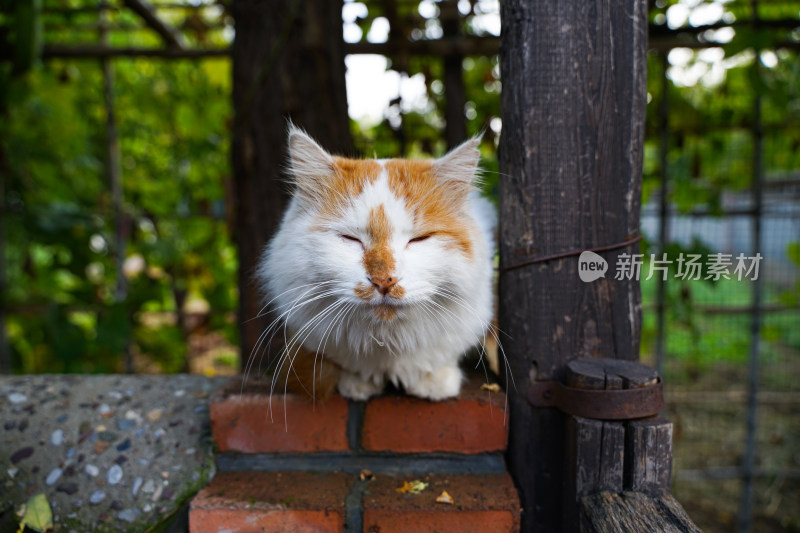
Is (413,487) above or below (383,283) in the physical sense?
below

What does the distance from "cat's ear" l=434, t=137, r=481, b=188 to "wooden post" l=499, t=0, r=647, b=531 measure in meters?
0.10

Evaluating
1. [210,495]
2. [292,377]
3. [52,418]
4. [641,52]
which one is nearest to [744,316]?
[641,52]

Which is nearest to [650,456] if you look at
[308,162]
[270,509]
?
[270,509]

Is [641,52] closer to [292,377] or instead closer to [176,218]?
[292,377]

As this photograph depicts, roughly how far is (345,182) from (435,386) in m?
0.55

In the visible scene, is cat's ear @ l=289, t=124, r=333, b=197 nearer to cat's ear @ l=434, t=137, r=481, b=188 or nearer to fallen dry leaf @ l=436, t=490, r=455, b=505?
cat's ear @ l=434, t=137, r=481, b=188

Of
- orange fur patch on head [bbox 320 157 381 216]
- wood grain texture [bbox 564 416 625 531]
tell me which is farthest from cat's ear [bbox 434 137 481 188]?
wood grain texture [bbox 564 416 625 531]

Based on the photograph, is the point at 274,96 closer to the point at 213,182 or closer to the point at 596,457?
the point at 213,182

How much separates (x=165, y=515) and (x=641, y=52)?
1.54 metres

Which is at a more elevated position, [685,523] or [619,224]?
[619,224]

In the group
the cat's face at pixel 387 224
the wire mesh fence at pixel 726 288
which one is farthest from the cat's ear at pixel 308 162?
the wire mesh fence at pixel 726 288

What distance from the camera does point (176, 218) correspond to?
2.98 m

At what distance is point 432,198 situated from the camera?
1.12m

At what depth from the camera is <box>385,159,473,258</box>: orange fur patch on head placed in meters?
1.07
